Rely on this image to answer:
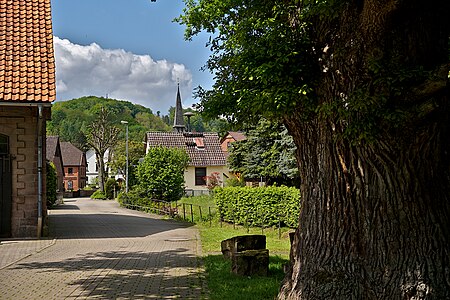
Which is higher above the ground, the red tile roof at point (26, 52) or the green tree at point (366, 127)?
the red tile roof at point (26, 52)

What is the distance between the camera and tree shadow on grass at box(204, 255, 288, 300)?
8.38 m

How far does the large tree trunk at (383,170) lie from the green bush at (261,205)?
1390 cm

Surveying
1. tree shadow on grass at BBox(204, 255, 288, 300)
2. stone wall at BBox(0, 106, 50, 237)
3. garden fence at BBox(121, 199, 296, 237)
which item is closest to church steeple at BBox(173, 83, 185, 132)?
garden fence at BBox(121, 199, 296, 237)

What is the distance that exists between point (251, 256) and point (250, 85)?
13.9 feet

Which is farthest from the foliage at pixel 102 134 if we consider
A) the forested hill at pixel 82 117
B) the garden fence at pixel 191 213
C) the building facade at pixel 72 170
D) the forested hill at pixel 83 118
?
the forested hill at pixel 82 117

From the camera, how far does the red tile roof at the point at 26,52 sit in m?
16.2

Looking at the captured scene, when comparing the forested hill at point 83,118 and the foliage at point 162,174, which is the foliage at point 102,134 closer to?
the foliage at point 162,174

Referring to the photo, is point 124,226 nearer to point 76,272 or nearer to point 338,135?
point 76,272

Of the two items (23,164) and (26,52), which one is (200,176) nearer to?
(26,52)

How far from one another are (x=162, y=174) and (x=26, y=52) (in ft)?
49.8

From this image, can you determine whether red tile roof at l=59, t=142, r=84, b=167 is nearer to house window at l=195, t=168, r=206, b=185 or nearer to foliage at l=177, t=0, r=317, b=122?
house window at l=195, t=168, r=206, b=185

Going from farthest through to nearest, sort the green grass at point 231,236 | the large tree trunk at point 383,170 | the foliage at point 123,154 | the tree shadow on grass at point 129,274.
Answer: the foliage at point 123,154, the green grass at point 231,236, the tree shadow on grass at point 129,274, the large tree trunk at point 383,170

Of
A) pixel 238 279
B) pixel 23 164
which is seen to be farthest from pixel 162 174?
pixel 238 279

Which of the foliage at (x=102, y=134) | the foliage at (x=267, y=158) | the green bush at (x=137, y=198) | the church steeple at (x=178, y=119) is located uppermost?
the church steeple at (x=178, y=119)
